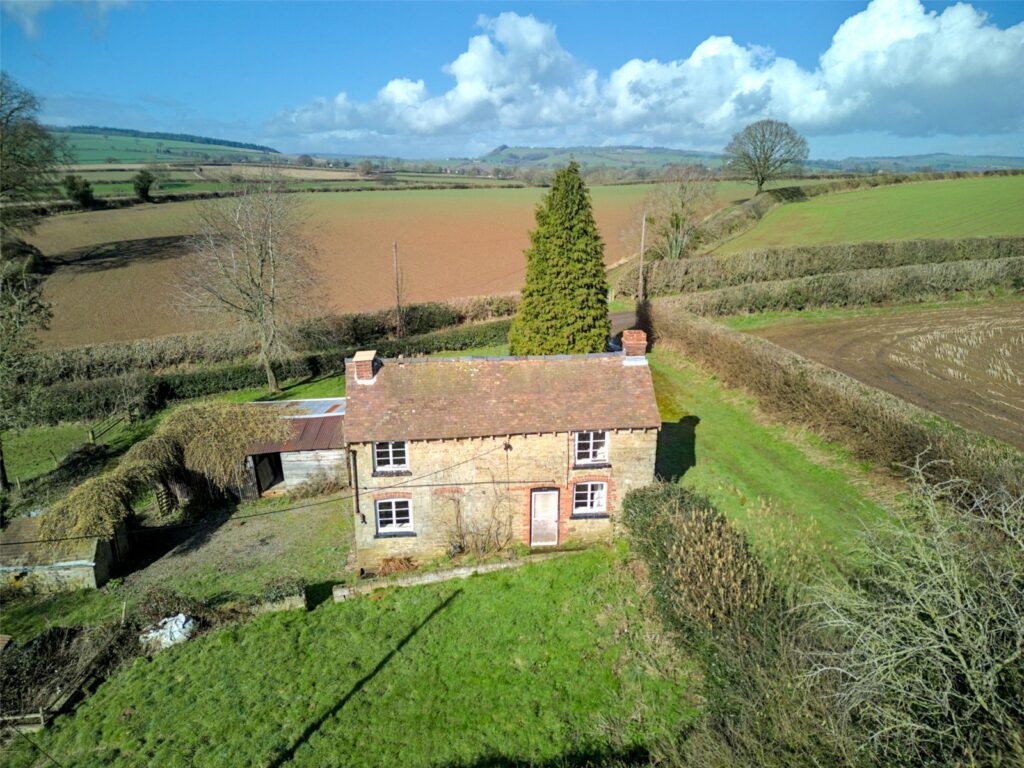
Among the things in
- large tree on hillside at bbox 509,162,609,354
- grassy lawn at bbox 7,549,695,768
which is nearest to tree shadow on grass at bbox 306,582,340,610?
grassy lawn at bbox 7,549,695,768

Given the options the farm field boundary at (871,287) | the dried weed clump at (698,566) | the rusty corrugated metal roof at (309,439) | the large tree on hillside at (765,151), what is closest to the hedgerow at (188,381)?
the rusty corrugated metal roof at (309,439)

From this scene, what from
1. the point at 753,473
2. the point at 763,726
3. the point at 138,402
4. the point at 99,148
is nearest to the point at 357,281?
the point at 138,402

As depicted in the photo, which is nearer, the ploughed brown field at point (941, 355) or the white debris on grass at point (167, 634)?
the white debris on grass at point (167, 634)

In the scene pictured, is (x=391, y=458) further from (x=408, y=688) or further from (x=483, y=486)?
(x=408, y=688)

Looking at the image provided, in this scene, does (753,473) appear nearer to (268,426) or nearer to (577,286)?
(577,286)

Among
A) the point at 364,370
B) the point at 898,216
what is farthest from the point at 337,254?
the point at 898,216

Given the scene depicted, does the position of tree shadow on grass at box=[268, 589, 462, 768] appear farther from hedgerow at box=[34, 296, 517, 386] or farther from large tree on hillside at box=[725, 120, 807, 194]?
large tree on hillside at box=[725, 120, 807, 194]

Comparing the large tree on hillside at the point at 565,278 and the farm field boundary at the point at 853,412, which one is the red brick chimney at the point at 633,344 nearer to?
the farm field boundary at the point at 853,412
